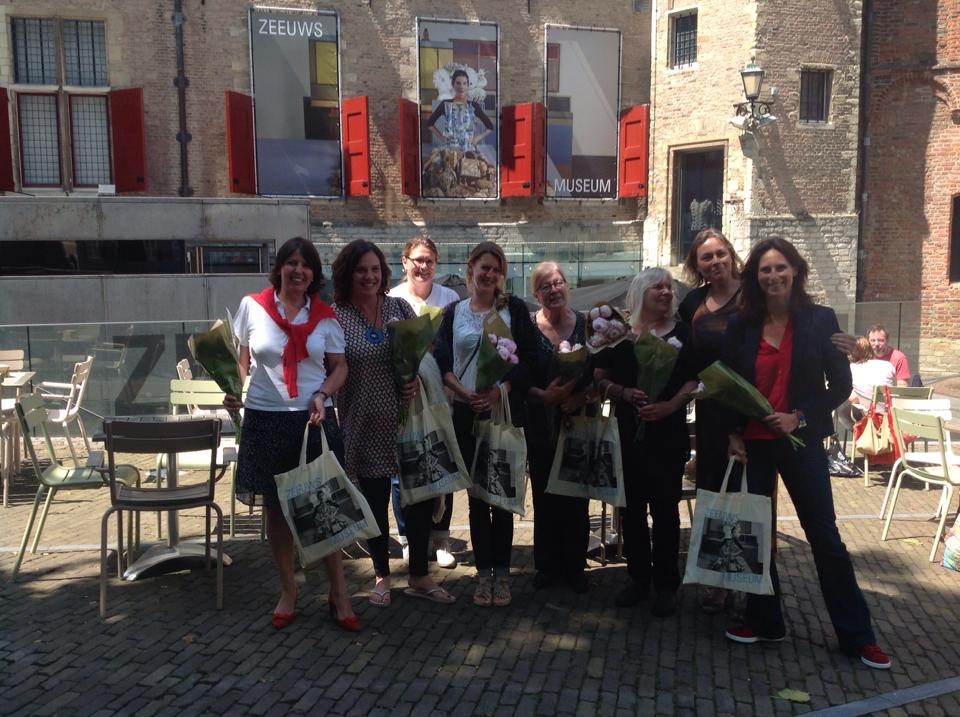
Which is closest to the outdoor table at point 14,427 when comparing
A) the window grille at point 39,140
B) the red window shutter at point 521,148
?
the window grille at point 39,140

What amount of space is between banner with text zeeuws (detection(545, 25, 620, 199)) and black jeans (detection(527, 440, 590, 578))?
18.0m

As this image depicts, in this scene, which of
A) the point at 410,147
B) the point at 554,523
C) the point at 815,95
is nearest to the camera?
the point at 554,523

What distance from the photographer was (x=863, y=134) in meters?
19.7

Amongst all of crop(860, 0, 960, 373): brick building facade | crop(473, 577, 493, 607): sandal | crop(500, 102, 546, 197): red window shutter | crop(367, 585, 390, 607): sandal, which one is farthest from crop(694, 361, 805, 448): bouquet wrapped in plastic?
crop(500, 102, 546, 197): red window shutter

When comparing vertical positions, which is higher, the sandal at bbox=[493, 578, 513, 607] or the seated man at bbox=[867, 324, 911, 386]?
the seated man at bbox=[867, 324, 911, 386]

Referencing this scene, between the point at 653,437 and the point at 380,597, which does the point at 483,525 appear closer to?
the point at 380,597

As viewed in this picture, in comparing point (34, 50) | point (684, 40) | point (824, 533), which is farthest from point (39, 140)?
point (824, 533)

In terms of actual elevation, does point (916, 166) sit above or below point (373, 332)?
above

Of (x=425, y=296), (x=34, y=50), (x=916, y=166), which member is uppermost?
(x=34, y=50)

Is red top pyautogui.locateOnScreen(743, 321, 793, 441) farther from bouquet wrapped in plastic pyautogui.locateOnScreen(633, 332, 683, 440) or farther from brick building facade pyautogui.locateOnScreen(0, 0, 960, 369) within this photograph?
brick building facade pyautogui.locateOnScreen(0, 0, 960, 369)

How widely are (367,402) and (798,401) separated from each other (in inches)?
83.9

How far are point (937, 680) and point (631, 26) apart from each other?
69.5 feet

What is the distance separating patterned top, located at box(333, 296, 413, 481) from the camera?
4.56 metres

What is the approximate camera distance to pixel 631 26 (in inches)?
888
